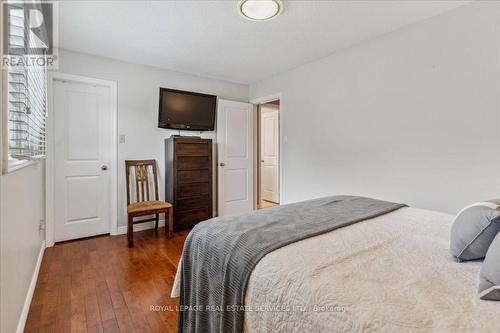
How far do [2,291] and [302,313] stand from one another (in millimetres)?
1302

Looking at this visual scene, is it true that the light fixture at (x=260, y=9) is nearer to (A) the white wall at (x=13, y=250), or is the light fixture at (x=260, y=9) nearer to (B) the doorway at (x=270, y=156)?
(A) the white wall at (x=13, y=250)

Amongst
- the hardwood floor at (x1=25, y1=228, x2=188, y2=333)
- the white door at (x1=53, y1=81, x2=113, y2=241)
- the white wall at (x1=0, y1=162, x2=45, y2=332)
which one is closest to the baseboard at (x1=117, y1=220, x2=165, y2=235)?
the white door at (x1=53, y1=81, x2=113, y2=241)

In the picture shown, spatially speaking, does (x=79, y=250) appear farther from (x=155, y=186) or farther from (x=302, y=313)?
(x=302, y=313)

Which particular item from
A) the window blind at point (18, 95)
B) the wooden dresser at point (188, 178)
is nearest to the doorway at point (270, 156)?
the wooden dresser at point (188, 178)

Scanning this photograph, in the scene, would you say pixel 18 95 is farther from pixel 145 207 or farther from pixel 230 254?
pixel 145 207

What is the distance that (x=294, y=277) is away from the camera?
86 cm

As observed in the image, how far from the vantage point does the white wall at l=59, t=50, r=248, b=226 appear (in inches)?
123

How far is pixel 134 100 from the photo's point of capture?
3.42 meters

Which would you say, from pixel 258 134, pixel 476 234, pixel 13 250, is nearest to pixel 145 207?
A: pixel 13 250

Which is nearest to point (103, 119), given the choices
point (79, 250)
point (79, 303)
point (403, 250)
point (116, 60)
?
point (116, 60)

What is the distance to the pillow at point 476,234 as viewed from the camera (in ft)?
3.12

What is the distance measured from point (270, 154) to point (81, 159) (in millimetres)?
3584

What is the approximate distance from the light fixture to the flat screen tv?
1.81m

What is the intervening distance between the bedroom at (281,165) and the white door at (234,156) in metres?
0.03
